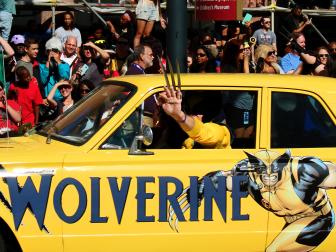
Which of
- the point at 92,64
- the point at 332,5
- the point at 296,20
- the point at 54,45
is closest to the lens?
the point at 92,64

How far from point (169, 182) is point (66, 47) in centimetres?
561

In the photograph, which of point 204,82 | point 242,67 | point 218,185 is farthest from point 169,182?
point 242,67

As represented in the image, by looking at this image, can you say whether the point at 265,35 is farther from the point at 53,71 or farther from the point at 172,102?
the point at 172,102

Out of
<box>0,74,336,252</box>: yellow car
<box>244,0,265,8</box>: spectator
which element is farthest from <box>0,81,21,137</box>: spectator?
<box>244,0,265,8</box>: spectator

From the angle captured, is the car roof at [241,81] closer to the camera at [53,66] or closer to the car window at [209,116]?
the car window at [209,116]

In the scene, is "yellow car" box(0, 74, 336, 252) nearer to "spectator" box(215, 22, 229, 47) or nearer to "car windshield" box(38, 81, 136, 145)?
"car windshield" box(38, 81, 136, 145)

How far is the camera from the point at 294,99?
5.88 metres

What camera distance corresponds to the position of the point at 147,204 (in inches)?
217

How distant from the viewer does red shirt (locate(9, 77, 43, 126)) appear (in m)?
9.50

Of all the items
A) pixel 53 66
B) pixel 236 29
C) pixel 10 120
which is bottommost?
pixel 10 120

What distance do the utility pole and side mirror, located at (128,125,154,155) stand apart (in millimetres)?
2484

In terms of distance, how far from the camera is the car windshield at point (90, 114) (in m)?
5.76

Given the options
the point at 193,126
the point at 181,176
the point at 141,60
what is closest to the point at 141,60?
the point at 141,60

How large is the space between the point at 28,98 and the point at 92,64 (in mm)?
1164
